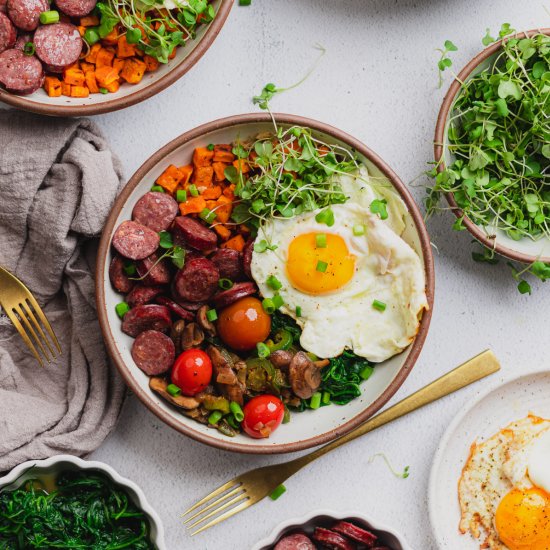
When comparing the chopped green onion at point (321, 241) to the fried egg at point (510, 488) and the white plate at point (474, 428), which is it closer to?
the white plate at point (474, 428)

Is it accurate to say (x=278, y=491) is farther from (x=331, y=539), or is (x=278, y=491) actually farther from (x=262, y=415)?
(x=262, y=415)

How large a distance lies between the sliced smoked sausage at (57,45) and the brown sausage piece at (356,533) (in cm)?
228

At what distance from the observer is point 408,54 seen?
3.75m

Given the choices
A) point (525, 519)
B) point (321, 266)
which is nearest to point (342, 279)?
point (321, 266)

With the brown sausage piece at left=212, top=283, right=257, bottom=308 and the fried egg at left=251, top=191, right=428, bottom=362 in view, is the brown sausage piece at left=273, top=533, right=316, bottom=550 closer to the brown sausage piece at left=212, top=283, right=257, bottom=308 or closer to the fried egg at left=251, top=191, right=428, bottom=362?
the fried egg at left=251, top=191, right=428, bottom=362

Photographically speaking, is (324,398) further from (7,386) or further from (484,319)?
(7,386)

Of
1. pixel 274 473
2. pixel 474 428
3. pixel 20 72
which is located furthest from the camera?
pixel 474 428

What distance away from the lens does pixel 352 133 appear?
3.73m

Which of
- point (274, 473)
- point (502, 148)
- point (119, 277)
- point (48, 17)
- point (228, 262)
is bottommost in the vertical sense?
point (274, 473)

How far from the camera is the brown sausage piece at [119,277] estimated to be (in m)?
3.38

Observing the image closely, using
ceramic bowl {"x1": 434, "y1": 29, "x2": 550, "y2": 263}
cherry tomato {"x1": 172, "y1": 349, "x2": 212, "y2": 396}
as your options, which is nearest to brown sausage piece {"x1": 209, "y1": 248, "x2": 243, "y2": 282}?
cherry tomato {"x1": 172, "y1": 349, "x2": 212, "y2": 396}

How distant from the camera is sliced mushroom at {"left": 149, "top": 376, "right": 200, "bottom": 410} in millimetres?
3400

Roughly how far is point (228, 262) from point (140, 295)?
1.30 ft

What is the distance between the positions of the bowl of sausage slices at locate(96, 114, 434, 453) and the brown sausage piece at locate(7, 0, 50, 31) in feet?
2.53
